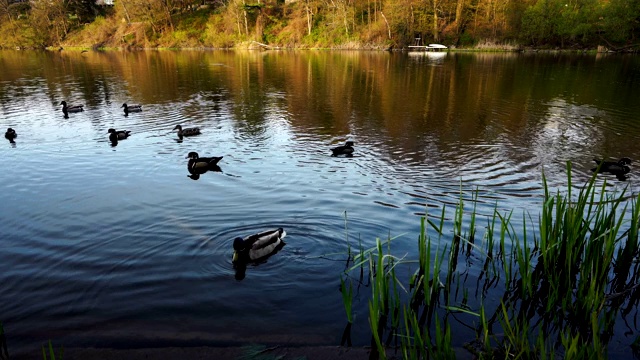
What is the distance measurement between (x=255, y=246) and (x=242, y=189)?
4773 millimetres

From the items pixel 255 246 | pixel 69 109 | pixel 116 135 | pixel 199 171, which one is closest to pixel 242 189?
pixel 199 171

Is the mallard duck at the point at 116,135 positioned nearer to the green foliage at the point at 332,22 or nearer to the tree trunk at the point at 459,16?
the green foliage at the point at 332,22

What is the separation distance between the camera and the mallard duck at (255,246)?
784cm

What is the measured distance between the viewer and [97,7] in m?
114

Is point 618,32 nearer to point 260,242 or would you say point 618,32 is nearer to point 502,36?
point 502,36

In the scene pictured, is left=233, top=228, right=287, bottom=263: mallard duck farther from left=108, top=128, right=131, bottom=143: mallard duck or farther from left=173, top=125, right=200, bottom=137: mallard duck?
left=108, top=128, right=131, bottom=143: mallard duck

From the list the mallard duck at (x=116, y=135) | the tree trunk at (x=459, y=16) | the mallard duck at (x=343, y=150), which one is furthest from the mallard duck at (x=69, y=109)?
the tree trunk at (x=459, y=16)

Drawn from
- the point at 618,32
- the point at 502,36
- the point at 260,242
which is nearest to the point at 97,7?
the point at 502,36

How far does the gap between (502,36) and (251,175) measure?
257 ft

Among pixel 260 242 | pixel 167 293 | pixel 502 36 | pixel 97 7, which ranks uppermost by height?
pixel 97 7

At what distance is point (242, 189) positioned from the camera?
491 inches

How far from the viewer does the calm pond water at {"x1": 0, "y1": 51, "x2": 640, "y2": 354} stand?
670 cm

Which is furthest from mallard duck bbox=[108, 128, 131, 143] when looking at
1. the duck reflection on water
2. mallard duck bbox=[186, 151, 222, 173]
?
mallard duck bbox=[186, 151, 222, 173]

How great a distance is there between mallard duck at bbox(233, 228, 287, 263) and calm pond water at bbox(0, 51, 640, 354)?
26 cm
